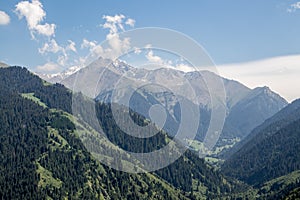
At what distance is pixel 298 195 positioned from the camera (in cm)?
19338
